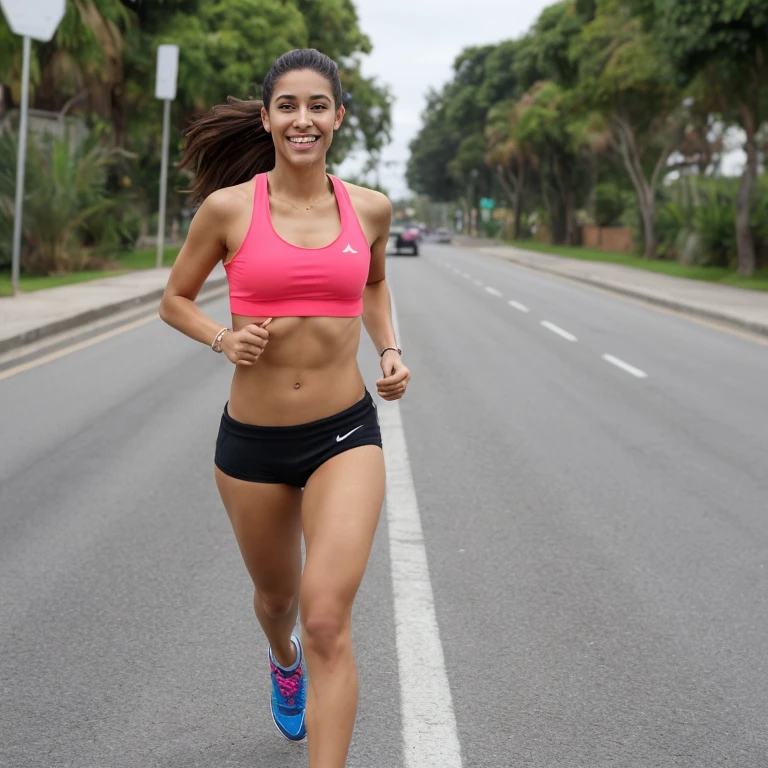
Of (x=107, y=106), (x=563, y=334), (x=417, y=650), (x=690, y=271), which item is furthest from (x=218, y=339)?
(x=690, y=271)

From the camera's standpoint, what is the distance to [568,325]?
18141 mm

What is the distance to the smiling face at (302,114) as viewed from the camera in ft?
10.6

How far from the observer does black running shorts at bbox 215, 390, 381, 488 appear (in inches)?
125

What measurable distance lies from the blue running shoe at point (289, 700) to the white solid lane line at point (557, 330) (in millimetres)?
12701

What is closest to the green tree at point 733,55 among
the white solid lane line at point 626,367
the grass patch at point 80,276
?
the grass patch at point 80,276

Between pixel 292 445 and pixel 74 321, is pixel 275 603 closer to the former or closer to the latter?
pixel 292 445

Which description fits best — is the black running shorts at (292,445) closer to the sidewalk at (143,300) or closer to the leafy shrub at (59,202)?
the sidewalk at (143,300)

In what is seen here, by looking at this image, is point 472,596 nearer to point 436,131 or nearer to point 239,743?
point 239,743

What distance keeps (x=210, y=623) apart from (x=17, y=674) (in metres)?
0.78

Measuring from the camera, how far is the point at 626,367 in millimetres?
12984

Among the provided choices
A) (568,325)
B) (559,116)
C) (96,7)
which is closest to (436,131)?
(559,116)

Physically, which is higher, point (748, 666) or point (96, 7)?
point (96, 7)

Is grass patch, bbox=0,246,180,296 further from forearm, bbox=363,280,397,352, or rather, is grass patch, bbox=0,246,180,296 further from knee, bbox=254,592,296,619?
knee, bbox=254,592,296,619

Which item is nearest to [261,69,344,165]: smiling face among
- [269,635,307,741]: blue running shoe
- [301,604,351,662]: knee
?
[301,604,351,662]: knee
